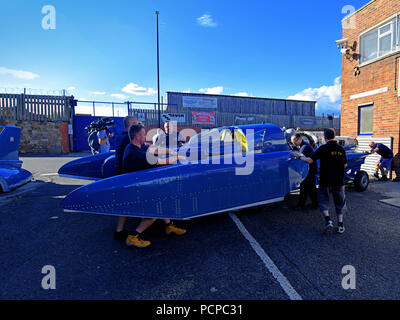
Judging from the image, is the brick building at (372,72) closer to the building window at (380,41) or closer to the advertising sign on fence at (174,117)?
the building window at (380,41)

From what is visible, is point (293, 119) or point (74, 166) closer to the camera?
point (74, 166)

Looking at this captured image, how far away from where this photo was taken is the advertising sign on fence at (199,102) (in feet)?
73.4

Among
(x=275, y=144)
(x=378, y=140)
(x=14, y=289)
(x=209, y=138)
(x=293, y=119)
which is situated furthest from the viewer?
(x=293, y=119)

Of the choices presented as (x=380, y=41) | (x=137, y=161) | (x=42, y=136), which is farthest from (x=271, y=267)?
(x=42, y=136)

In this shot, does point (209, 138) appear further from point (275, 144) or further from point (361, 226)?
point (361, 226)

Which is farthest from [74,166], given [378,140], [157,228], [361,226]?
[378,140]

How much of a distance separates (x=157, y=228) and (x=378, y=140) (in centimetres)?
863

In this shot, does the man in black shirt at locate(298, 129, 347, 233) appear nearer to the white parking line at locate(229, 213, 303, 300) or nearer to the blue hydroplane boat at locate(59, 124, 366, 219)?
the blue hydroplane boat at locate(59, 124, 366, 219)

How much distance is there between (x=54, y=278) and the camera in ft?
7.60

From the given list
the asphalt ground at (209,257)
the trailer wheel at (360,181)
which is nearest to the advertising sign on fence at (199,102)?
the trailer wheel at (360,181)

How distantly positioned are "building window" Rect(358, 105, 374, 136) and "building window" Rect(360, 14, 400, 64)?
183 centimetres

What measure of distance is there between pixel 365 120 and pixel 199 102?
1562cm

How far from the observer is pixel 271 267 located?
2.53m
